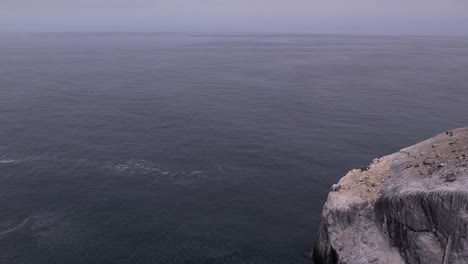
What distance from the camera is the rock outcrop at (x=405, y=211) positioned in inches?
→ 1328

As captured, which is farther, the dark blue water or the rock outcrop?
the dark blue water

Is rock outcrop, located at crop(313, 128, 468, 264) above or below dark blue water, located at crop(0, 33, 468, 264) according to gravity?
above

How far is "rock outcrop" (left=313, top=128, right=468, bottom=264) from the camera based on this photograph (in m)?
33.7

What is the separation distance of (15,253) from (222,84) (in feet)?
341

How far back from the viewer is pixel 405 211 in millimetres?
36250

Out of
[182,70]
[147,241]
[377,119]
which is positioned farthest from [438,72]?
[147,241]

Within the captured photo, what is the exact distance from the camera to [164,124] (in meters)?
95.3

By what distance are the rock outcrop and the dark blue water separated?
27.4 feet

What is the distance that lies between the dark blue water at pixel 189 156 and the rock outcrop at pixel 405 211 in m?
8.35

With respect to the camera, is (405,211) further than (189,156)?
No

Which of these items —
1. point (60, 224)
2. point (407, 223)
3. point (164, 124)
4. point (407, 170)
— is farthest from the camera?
point (164, 124)

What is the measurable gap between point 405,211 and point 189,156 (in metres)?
46.5

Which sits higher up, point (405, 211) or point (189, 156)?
point (405, 211)

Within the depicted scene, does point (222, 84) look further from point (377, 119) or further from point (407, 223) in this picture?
point (407, 223)
